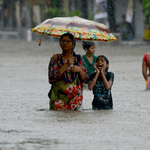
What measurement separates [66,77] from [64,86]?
0.14 metres

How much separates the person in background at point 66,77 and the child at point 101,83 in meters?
0.28

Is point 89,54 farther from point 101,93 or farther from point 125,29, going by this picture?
point 125,29

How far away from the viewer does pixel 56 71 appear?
6578mm

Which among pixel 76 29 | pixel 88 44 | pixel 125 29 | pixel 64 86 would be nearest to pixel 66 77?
pixel 64 86

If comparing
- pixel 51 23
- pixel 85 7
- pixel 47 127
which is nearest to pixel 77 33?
pixel 51 23

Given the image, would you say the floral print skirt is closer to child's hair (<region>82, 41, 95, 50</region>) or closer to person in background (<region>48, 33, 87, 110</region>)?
person in background (<region>48, 33, 87, 110</region>)

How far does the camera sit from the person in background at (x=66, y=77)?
6578 mm

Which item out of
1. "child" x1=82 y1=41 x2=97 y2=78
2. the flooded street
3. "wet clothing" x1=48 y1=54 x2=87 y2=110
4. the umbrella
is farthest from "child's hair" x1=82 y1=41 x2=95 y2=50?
"wet clothing" x1=48 y1=54 x2=87 y2=110

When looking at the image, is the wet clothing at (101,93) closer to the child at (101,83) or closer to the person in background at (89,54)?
the child at (101,83)

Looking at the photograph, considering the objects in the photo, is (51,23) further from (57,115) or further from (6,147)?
(6,147)

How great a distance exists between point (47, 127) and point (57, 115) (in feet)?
2.55

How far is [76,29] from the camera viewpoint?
6.93 m

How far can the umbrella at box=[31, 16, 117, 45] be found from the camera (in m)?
6.95

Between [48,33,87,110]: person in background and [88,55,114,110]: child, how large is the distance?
28 centimetres
